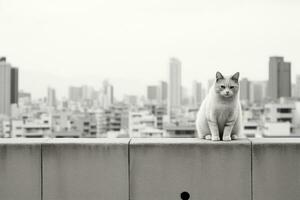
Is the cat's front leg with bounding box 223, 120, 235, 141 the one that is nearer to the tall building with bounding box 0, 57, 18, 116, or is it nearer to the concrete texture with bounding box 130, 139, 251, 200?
the concrete texture with bounding box 130, 139, 251, 200

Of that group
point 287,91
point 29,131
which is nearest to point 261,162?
point 29,131

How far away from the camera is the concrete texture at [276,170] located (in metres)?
3.89

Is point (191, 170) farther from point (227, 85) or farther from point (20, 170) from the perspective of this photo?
point (20, 170)

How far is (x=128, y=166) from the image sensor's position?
3959 mm

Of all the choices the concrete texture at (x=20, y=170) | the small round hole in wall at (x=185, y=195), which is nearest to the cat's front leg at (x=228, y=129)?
the small round hole in wall at (x=185, y=195)

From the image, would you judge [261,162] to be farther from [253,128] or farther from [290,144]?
[253,128]

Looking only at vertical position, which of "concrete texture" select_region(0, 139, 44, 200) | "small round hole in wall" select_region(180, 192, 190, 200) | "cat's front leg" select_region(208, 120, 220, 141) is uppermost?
"cat's front leg" select_region(208, 120, 220, 141)

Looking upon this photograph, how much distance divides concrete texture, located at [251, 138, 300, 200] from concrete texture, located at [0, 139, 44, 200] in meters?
2.07

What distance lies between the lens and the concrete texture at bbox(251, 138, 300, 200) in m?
3.89

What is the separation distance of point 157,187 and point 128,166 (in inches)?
13.4

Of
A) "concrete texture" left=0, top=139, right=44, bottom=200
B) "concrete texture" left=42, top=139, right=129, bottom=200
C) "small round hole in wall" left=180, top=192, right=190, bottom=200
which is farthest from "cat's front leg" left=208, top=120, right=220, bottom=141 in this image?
"concrete texture" left=0, top=139, right=44, bottom=200

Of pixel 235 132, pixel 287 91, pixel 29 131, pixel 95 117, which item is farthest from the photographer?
pixel 287 91

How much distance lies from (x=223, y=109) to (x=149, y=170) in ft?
3.30

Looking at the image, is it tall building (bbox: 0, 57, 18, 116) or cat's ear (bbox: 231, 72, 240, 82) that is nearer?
cat's ear (bbox: 231, 72, 240, 82)
